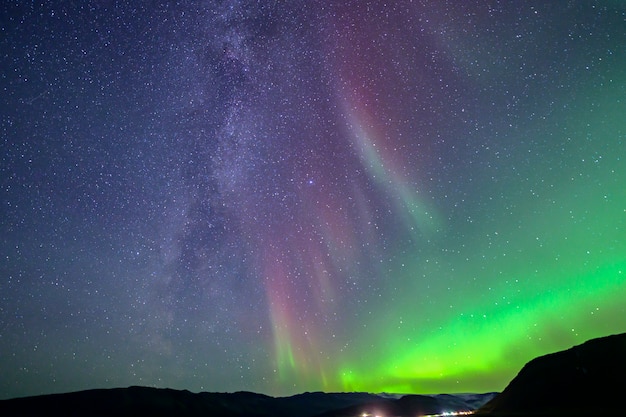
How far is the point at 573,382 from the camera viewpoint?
75.5m

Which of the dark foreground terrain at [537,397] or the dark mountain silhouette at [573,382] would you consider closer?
the dark foreground terrain at [537,397]

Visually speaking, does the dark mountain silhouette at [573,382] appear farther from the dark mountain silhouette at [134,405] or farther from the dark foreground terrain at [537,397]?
the dark mountain silhouette at [134,405]

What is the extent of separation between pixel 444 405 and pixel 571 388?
12590cm

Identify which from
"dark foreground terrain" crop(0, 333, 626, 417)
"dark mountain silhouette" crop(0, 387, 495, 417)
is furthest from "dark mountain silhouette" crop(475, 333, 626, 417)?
"dark mountain silhouette" crop(0, 387, 495, 417)

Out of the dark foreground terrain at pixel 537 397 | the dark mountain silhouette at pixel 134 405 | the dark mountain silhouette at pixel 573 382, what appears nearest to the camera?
the dark foreground terrain at pixel 537 397

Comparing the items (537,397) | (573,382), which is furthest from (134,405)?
(573,382)

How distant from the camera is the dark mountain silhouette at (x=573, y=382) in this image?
217 ft

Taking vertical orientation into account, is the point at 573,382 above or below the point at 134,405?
below

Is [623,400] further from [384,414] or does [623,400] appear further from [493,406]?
[384,414]

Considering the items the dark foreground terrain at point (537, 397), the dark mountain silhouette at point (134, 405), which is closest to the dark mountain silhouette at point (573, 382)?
the dark foreground terrain at point (537, 397)

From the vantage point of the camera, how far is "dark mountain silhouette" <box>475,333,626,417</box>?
217 feet

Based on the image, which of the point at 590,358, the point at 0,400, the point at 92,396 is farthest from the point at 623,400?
→ the point at 0,400

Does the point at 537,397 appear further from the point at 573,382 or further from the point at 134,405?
the point at 134,405

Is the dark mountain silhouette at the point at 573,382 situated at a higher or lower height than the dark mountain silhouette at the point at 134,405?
lower
